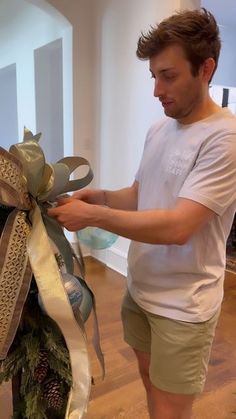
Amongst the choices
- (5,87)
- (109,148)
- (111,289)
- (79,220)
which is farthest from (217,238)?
(5,87)

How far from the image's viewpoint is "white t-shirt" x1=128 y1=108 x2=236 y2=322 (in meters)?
0.84

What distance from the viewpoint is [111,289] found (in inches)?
108

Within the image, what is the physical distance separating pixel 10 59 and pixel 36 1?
190cm

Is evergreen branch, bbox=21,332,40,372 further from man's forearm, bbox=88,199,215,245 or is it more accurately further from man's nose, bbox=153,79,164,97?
man's nose, bbox=153,79,164,97

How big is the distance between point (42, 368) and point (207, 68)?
766 millimetres

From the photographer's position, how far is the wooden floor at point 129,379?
155cm

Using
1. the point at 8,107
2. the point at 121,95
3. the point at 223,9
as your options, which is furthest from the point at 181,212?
the point at 8,107

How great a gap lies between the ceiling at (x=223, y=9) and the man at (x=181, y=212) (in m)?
3.72

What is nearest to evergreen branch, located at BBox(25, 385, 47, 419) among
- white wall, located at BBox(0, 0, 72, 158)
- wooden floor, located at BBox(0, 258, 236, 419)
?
wooden floor, located at BBox(0, 258, 236, 419)

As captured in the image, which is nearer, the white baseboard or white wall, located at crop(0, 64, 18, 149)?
the white baseboard

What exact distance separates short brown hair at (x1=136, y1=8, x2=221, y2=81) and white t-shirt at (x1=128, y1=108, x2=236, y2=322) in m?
0.15

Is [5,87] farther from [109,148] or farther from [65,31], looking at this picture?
[109,148]

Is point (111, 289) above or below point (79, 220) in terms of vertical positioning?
below

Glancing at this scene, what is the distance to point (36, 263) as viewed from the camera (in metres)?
0.54
